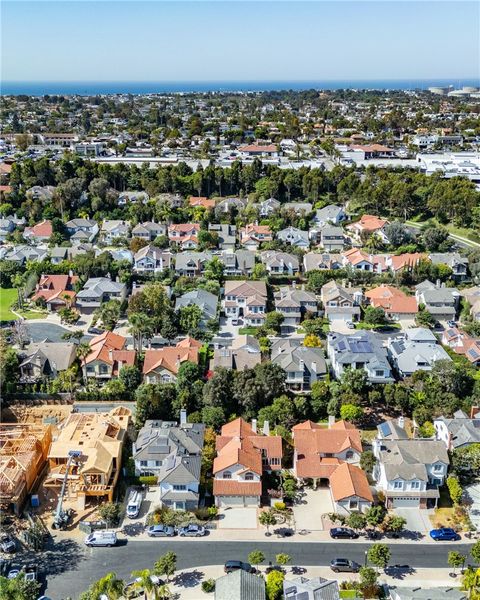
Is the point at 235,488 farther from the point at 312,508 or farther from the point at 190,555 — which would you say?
the point at 190,555

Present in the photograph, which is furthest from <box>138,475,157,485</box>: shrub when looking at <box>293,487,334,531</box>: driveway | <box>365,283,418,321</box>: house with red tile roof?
<box>365,283,418,321</box>: house with red tile roof

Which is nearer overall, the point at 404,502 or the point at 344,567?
the point at 344,567

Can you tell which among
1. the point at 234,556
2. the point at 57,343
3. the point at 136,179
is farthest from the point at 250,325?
the point at 136,179

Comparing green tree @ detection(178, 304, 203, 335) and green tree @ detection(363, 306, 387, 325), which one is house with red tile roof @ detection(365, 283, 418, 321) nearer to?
green tree @ detection(363, 306, 387, 325)

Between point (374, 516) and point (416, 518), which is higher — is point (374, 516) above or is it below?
above

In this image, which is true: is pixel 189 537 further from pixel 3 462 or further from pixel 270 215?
pixel 270 215

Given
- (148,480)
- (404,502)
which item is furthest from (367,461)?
(148,480)

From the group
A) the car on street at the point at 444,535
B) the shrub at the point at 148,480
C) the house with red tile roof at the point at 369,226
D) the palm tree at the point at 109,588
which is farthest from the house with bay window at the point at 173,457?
the house with red tile roof at the point at 369,226
